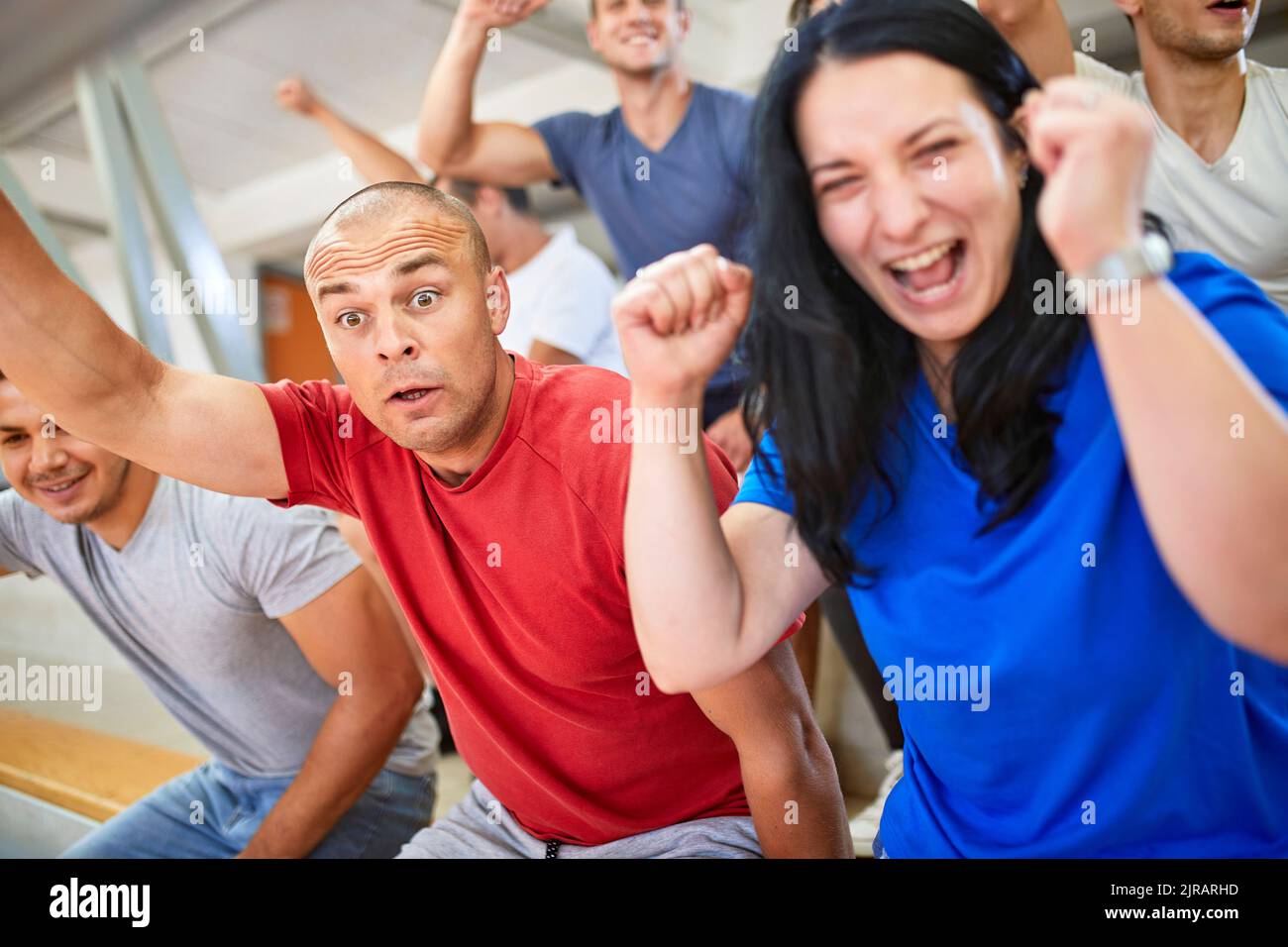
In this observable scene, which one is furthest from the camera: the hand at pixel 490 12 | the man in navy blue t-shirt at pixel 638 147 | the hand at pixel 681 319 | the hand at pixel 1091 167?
the man in navy blue t-shirt at pixel 638 147

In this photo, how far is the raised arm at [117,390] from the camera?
1.02 m

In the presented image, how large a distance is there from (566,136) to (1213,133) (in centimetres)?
100

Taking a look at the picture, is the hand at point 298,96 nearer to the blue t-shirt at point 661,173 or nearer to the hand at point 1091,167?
the blue t-shirt at point 661,173

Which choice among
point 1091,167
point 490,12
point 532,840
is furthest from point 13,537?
point 1091,167

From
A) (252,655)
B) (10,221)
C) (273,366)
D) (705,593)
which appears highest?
(273,366)

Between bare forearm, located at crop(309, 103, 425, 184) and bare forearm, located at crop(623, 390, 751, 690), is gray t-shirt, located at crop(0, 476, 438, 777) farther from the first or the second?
bare forearm, located at crop(623, 390, 751, 690)

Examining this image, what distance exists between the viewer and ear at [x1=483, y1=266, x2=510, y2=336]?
1.12 m

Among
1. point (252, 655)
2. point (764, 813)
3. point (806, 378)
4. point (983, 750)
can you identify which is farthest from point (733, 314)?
point (252, 655)

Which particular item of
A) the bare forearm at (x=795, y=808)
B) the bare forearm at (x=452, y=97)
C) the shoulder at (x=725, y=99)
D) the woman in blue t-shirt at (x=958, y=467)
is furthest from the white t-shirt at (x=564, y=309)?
the woman in blue t-shirt at (x=958, y=467)

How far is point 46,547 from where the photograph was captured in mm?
1518

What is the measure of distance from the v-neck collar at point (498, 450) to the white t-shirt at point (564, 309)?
0.84 m

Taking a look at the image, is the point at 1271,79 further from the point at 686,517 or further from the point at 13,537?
the point at 13,537

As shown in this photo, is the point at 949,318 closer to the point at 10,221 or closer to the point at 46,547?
the point at 10,221
